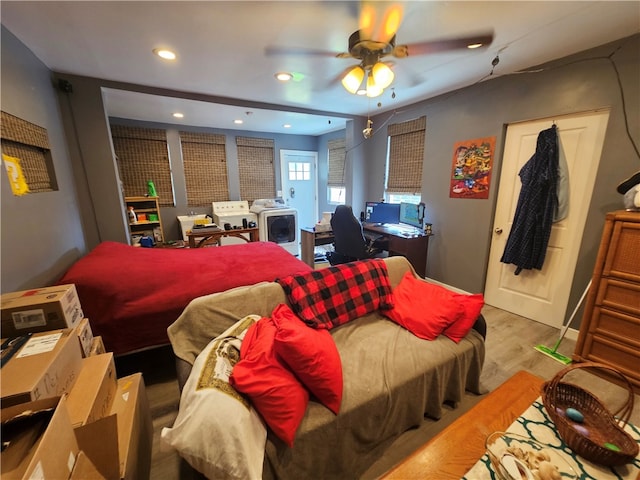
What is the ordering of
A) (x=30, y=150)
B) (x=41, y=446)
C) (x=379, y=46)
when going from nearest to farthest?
1. (x=41, y=446)
2. (x=379, y=46)
3. (x=30, y=150)

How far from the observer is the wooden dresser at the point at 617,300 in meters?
1.72

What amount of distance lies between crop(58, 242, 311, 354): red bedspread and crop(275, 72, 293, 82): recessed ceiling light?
1.81m

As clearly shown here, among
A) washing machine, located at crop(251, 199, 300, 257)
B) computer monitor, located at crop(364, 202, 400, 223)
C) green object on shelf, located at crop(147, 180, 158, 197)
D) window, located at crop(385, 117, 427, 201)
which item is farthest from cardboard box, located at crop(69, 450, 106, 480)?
green object on shelf, located at crop(147, 180, 158, 197)

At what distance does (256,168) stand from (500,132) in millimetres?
4122

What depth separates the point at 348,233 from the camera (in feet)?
9.91

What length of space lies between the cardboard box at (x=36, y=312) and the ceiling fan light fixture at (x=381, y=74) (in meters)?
2.24

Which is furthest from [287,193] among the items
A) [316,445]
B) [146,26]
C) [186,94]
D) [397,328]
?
[316,445]

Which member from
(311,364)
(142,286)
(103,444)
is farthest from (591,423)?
(142,286)

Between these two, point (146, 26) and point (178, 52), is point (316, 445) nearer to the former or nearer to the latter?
point (146, 26)

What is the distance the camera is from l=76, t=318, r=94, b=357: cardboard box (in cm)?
132

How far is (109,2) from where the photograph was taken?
57.6 inches

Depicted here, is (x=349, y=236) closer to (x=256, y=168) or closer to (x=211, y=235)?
(x=211, y=235)

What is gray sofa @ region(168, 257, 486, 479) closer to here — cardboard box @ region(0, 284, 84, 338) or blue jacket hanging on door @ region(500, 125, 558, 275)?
cardboard box @ region(0, 284, 84, 338)

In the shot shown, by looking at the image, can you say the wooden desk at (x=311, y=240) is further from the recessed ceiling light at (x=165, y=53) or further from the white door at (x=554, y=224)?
the recessed ceiling light at (x=165, y=53)
